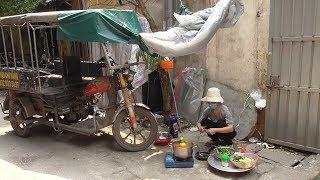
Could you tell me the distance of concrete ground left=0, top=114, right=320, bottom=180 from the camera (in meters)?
5.26

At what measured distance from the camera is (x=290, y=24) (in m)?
5.66

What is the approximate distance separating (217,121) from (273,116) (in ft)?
3.59

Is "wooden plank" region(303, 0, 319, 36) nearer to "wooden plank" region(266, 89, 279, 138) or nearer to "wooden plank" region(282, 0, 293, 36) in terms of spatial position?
"wooden plank" region(282, 0, 293, 36)

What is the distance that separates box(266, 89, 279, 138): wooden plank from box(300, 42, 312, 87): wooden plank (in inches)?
21.8

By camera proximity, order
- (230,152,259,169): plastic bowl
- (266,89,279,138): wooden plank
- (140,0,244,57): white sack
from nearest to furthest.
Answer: (230,152,259,169): plastic bowl → (140,0,244,57): white sack → (266,89,279,138): wooden plank

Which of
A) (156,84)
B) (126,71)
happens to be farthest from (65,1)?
(126,71)

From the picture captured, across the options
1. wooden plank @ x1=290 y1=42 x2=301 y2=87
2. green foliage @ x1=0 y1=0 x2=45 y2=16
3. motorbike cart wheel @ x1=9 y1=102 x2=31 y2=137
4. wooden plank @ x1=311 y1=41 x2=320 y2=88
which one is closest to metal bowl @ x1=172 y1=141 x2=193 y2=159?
wooden plank @ x1=290 y1=42 x2=301 y2=87

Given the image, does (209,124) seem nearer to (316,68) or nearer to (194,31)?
(194,31)

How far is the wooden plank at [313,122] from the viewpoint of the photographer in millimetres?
5523

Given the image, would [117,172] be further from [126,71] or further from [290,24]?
[290,24]

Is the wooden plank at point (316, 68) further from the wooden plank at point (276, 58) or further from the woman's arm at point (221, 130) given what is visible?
the woman's arm at point (221, 130)

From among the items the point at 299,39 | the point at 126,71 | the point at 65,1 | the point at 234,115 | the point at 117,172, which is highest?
the point at 65,1

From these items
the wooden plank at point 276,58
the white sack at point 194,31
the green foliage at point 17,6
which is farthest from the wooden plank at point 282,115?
the green foliage at point 17,6

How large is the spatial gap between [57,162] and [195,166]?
97.1 inches
